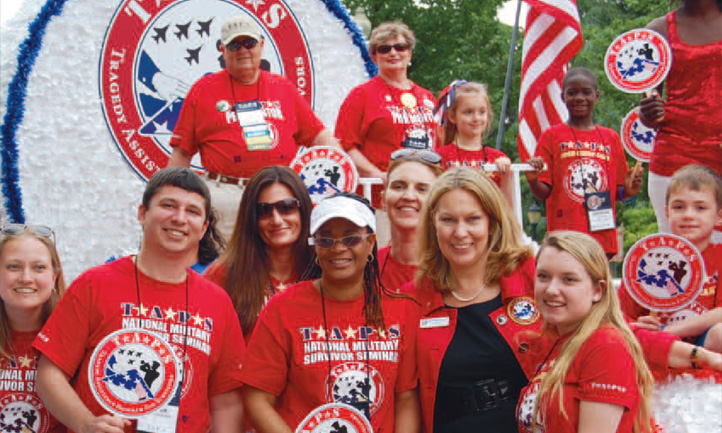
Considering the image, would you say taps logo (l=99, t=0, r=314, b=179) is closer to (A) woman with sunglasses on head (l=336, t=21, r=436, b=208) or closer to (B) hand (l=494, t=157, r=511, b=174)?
(A) woman with sunglasses on head (l=336, t=21, r=436, b=208)

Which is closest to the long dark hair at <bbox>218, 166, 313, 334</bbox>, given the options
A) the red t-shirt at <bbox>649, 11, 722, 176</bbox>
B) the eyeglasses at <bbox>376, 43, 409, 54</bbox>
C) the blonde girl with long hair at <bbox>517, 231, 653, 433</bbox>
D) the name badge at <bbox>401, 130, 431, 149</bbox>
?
the blonde girl with long hair at <bbox>517, 231, 653, 433</bbox>

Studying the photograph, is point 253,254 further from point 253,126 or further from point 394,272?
point 253,126

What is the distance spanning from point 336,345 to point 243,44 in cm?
256

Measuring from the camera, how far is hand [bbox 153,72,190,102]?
Answer: 19.5ft

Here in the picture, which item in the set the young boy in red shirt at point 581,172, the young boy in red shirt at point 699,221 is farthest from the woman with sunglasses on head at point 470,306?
the young boy in red shirt at point 581,172

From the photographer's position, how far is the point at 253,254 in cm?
369

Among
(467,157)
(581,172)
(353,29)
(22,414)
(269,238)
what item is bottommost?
(22,414)

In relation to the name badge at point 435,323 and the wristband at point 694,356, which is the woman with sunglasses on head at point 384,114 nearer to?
the name badge at point 435,323

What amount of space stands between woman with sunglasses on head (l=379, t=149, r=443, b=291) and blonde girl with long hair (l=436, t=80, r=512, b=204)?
1625mm

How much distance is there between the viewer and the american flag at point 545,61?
7691mm

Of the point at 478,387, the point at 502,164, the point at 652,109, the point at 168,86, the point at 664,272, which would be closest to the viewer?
the point at 478,387

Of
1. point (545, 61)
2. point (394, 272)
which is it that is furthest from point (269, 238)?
point (545, 61)

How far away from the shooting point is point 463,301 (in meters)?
3.30

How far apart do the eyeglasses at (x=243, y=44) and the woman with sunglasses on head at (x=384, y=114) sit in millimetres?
858
